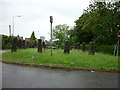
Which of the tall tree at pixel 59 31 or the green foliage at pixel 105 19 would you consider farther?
the tall tree at pixel 59 31

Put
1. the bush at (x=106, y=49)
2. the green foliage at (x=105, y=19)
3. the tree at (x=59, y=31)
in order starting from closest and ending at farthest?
the green foliage at (x=105, y=19)
the bush at (x=106, y=49)
the tree at (x=59, y=31)

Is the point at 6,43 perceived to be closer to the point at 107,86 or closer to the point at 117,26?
the point at 117,26

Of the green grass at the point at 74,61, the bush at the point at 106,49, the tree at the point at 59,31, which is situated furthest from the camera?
the tree at the point at 59,31

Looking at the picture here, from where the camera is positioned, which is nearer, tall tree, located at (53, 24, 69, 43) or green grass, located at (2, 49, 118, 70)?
green grass, located at (2, 49, 118, 70)

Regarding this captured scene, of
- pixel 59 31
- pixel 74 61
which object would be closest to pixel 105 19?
pixel 74 61

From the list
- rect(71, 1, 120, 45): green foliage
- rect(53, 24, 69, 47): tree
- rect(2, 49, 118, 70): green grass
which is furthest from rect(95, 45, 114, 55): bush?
rect(53, 24, 69, 47): tree

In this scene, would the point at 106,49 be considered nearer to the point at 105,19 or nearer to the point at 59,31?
the point at 105,19

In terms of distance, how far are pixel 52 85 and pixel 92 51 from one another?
45.9 ft

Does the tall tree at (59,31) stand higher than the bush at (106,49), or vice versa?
the tall tree at (59,31)

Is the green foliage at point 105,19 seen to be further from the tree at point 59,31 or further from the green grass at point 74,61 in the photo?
the tree at point 59,31

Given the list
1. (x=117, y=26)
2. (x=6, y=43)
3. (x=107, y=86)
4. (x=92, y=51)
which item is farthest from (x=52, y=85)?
(x=6, y=43)

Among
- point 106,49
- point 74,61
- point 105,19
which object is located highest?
point 105,19

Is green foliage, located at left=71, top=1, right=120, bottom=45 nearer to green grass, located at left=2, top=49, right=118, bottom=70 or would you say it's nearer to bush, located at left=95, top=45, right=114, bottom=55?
bush, located at left=95, top=45, right=114, bottom=55

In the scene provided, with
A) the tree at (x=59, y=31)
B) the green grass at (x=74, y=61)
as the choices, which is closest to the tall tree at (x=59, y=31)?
the tree at (x=59, y=31)
